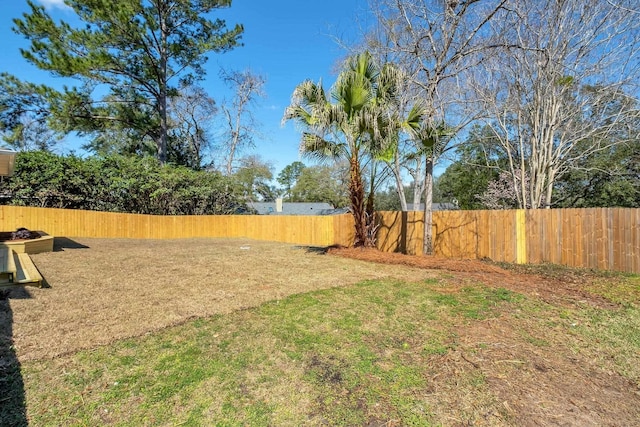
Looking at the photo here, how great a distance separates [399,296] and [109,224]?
13577 mm

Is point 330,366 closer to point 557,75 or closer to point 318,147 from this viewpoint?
point 318,147

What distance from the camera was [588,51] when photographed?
8422 millimetres

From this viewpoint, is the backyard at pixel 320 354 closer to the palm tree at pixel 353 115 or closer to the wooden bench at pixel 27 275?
the wooden bench at pixel 27 275

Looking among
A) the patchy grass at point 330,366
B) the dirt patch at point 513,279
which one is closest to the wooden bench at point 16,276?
the patchy grass at point 330,366

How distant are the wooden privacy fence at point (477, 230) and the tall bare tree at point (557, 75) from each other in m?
2.36

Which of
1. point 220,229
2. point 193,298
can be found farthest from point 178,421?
point 220,229

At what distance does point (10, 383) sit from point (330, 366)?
2.24m

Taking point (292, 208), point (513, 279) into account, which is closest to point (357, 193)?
point (513, 279)

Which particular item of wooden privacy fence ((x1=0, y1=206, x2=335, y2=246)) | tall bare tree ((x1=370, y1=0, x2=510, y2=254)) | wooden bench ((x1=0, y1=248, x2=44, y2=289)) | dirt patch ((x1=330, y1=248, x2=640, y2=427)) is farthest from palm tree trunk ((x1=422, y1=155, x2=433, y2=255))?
wooden bench ((x1=0, y1=248, x2=44, y2=289))

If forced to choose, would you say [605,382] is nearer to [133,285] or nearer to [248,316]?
[248,316]

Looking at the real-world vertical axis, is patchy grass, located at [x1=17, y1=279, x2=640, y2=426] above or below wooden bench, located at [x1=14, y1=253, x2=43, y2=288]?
below

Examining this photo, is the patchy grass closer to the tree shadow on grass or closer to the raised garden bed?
the tree shadow on grass

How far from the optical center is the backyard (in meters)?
2.03

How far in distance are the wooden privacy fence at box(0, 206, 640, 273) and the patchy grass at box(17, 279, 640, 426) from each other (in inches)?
140
